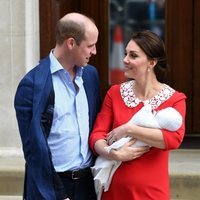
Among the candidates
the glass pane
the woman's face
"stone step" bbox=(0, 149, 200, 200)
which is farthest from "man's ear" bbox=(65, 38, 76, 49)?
the glass pane

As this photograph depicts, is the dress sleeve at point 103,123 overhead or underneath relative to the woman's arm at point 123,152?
overhead

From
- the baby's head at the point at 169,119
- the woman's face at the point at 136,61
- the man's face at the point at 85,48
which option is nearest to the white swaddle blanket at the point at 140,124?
the baby's head at the point at 169,119

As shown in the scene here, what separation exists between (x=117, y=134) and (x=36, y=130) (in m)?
0.42

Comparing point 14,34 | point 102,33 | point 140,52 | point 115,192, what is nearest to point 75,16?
point 140,52

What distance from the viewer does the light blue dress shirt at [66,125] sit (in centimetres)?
361

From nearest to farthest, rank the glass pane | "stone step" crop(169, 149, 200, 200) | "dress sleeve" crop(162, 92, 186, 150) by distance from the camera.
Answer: "dress sleeve" crop(162, 92, 186, 150)
"stone step" crop(169, 149, 200, 200)
the glass pane

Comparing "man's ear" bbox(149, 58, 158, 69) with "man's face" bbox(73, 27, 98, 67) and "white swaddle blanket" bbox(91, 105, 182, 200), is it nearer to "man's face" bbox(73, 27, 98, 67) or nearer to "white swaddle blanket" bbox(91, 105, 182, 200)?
"white swaddle blanket" bbox(91, 105, 182, 200)

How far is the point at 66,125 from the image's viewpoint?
363 cm

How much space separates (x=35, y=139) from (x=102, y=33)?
3384 millimetres

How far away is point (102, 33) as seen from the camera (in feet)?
22.3

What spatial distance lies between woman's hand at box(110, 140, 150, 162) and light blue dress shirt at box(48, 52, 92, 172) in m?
0.17

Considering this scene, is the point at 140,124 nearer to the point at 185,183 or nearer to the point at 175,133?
the point at 175,133

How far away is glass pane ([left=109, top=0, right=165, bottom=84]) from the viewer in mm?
6711

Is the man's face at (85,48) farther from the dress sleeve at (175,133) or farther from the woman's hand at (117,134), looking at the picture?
the dress sleeve at (175,133)
